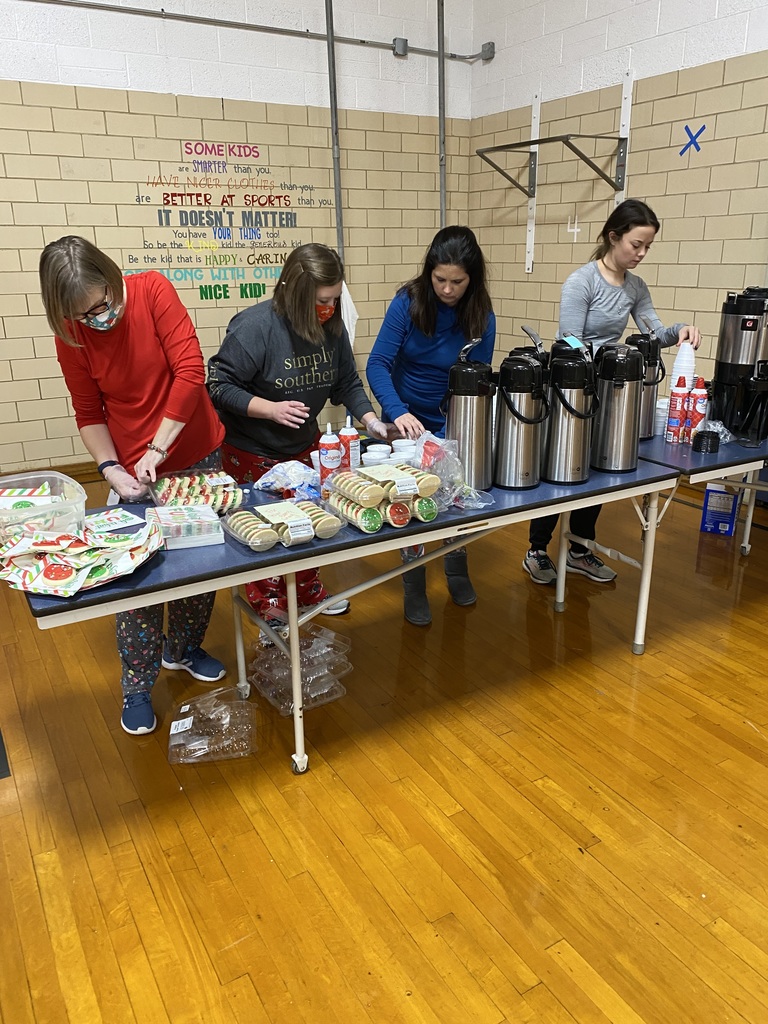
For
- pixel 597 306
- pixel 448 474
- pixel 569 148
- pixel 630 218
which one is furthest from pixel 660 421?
pixel 569 148

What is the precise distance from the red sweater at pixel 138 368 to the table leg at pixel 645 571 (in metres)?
1.55

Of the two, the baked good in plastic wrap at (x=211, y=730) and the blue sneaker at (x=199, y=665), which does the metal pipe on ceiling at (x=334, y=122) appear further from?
the baked good in plastic wrap at (x=211, y=730)

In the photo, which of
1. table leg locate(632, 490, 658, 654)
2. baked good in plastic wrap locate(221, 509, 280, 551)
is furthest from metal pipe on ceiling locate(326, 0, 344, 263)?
baked good in plastic wrap locate(221, 509, 280, 551)

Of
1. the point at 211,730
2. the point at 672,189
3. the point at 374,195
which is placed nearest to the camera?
the point at 211,730

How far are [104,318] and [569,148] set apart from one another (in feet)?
12.8

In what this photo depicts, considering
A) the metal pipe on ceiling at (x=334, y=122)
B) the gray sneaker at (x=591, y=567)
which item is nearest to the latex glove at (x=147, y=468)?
the gray sneaker at (x=591, y=567)

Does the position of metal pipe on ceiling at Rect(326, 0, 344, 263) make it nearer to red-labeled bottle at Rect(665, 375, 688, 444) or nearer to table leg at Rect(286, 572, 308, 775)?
red-labeled bottle at Rect(665, 375, 688, 444)

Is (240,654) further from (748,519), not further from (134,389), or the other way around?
(748,519)

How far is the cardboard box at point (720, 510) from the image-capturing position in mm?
3775

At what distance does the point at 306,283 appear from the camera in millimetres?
2277

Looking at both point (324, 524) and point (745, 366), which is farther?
point (745, 366)

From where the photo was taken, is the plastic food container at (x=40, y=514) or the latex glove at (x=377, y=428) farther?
the latex glove at (x=377, y=428)

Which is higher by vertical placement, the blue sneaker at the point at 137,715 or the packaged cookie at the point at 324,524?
the packaged cookie at the point at 324,524

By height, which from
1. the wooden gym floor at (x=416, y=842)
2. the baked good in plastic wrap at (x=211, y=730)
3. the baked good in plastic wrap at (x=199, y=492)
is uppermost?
the baked good in plastic wrap at (x=199, y=492)
